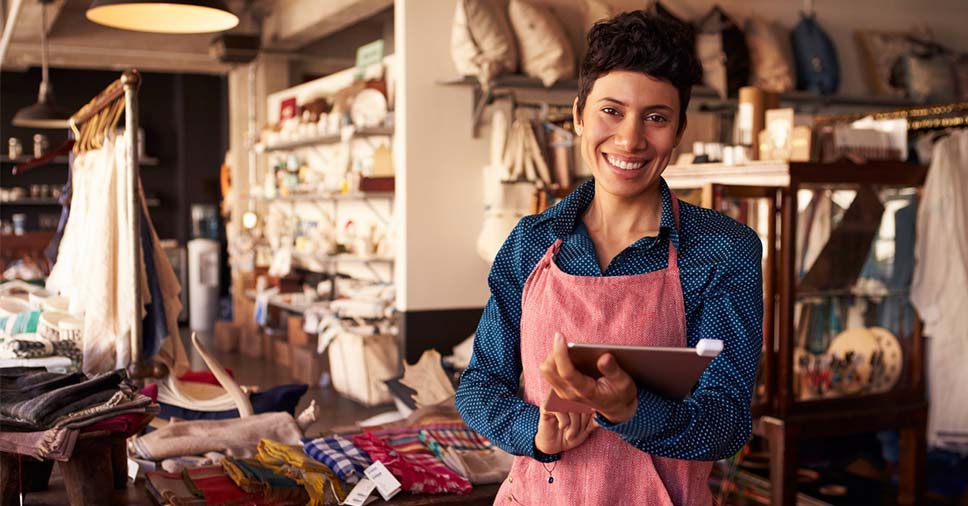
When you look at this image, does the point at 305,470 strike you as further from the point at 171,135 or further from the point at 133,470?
the point at 171,135

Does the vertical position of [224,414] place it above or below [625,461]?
below

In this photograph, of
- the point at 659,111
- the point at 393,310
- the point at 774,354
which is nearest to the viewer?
the point at 659,111

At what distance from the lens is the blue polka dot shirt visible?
139 centimetres

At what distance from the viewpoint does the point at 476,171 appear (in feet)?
21.3

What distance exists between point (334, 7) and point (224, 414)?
20.2 feet

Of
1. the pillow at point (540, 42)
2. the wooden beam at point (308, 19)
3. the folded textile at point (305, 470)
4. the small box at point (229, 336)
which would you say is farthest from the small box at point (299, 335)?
the folded textile at point (305, 470)

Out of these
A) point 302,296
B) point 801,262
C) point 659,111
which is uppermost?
point 659,111

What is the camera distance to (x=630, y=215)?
5.20ft

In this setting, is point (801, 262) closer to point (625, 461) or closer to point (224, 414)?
point (224, 414)

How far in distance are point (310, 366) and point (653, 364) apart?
261 inches

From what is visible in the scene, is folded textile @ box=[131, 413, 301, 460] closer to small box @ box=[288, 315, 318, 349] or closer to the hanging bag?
small box @ box=[288, 315, 318, 349]

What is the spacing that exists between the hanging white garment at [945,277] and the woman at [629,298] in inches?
147

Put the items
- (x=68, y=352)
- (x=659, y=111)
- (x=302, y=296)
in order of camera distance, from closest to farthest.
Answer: (x=659, y=111)
(x=68, y=352)
(x=302, y=296)

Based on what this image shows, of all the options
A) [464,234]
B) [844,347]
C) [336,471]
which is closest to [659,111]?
[336,471]
